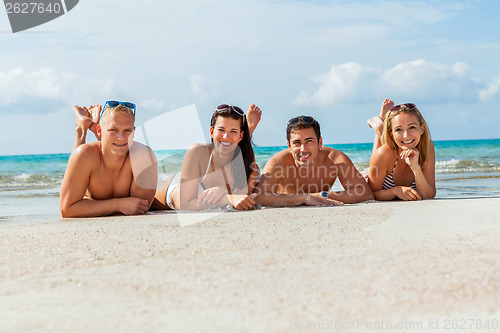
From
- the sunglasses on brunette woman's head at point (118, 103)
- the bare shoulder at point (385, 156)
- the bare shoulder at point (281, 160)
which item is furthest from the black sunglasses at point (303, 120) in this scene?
the sunglasses on brunette woman's head at point (118, 103)

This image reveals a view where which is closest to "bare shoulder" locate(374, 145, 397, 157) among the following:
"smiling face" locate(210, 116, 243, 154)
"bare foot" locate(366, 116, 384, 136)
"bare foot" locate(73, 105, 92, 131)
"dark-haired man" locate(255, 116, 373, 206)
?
"dark-haired man" locate(255, 116, 373, 206)

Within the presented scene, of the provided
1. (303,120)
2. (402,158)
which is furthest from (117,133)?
(402,158)

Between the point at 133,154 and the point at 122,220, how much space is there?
0.84m

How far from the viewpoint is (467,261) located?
2670 millimetres

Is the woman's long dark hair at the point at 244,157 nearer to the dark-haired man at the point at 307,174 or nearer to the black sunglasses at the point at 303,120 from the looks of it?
the dark-haired man at the point at 307,174

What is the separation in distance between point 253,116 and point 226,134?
90 centimetres

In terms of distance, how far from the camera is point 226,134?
5629 mm

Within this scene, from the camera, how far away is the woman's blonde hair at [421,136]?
20.1 ft

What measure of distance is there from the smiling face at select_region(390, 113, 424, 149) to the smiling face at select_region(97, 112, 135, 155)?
309 centimetres

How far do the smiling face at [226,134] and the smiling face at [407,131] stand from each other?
1.89 metres

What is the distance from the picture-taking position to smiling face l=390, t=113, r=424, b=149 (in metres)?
6.02

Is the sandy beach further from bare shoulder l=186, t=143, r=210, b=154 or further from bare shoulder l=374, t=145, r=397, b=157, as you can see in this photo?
bare shoulder l=374, t=145, r=397, b=157

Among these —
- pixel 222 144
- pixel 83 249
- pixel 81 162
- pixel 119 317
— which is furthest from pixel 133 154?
pixel 119 317

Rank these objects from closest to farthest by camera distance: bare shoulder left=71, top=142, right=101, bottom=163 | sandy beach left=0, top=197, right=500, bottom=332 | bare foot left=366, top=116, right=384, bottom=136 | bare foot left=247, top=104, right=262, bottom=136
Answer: sandy beach left=0, top=197, right=500, bottom=332 → bare shoulder left=71, top=142, right=101, bottom=163 → bare foot left=247, top=104, right=262, bottom=136 → bare foot left=366, top=116, right=384, bottom=136
